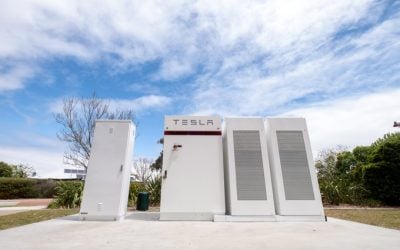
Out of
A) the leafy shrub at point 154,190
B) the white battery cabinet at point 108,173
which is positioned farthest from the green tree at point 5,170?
the white battery cabinet at point 108,173

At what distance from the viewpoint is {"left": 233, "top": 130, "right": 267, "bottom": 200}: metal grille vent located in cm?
580

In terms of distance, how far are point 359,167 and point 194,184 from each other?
9176 mm

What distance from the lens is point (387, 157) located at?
32.9 feet

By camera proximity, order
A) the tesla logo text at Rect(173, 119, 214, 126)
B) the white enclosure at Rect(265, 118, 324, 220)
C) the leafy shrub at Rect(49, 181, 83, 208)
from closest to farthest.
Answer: the white enclosure at Rect(265, 118, 324, 220) < the tesla logo text at Rect(173, 119, 214, 126) < the leafy shrub at Rect(49, 181, 83, 208)

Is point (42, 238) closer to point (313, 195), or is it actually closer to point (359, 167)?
point (313, 195)

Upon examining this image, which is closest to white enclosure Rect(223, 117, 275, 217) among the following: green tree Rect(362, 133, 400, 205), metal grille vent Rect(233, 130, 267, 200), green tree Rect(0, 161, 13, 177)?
metal grille vent Rect(233, 130, 267, 200)

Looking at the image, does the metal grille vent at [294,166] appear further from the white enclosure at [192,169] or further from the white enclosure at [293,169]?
the white enclosure at [192,169]

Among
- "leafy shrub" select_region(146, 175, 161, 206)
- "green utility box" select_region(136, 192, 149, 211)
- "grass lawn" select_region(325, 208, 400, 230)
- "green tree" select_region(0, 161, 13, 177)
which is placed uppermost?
"green tree" select_region(0, 161, 13, 177)

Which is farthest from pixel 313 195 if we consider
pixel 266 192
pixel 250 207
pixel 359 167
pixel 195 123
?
pixel 359 167

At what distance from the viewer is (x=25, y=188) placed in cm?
1859

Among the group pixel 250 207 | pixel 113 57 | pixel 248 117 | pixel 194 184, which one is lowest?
pixel 250 207

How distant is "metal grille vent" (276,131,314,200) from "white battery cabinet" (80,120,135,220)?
154 inches

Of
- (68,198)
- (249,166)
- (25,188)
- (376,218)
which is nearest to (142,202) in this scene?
(68,198)

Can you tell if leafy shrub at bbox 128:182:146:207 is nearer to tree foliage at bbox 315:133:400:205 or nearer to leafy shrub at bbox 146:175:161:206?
leafy shrub at bbox 146:175:161:206
